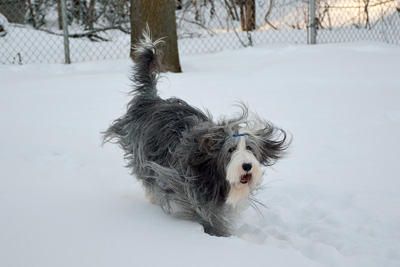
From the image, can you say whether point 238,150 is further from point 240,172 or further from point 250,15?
point 250,15

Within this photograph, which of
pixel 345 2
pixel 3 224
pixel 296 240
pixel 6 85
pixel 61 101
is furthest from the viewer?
pixel 345 2

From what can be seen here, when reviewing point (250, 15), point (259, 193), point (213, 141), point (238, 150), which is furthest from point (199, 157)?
point (250, 15)

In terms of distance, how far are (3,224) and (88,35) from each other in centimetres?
712

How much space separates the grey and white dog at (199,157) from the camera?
2.59 m

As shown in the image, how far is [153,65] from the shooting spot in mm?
3502

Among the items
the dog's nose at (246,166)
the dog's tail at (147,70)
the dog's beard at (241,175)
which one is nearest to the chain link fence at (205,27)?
the dog's tail at (147,70)

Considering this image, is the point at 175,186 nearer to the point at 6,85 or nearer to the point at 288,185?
the point at 288,185

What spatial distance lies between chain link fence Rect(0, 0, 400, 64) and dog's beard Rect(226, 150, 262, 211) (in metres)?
5.15

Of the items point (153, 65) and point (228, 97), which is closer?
point (153, 65)

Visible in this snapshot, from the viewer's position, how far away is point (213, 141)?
262 centimetres

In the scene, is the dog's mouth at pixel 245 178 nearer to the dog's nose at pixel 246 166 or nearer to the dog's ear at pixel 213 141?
the dog's nose at pixel 246 166

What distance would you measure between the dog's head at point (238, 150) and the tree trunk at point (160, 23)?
3.75m

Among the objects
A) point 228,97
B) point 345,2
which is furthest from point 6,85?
point 345,2

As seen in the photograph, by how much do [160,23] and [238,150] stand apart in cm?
424
